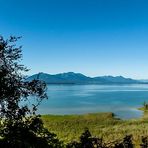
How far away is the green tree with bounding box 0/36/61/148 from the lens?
16312mm

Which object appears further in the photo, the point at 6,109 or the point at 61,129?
the point at 61,129

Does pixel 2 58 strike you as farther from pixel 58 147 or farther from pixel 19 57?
pixel 58 147

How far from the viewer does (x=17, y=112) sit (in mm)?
18594

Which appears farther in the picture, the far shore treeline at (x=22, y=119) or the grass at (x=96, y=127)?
the grass at (x=96, y=127)

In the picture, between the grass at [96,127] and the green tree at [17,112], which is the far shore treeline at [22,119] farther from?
the grass at [96,127]

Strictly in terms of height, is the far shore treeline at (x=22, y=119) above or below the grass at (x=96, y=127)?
above

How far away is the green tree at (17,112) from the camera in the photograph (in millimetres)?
16312

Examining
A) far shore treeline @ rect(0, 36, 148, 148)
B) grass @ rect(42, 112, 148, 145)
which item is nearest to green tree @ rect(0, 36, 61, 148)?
far shore treeline @ rect(0, 36, 148, 148)

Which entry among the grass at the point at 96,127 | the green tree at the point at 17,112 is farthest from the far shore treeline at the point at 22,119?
the grass at the point at 96,127

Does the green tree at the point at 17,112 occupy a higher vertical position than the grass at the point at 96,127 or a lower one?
higher

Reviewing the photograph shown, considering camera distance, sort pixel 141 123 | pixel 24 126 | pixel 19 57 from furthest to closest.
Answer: pixel 141 123, pixel 19 57, pixel 24 126

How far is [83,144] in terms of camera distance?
15688 mm

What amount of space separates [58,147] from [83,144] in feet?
7.39

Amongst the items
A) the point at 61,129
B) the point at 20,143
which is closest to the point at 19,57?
the point at 20,143
